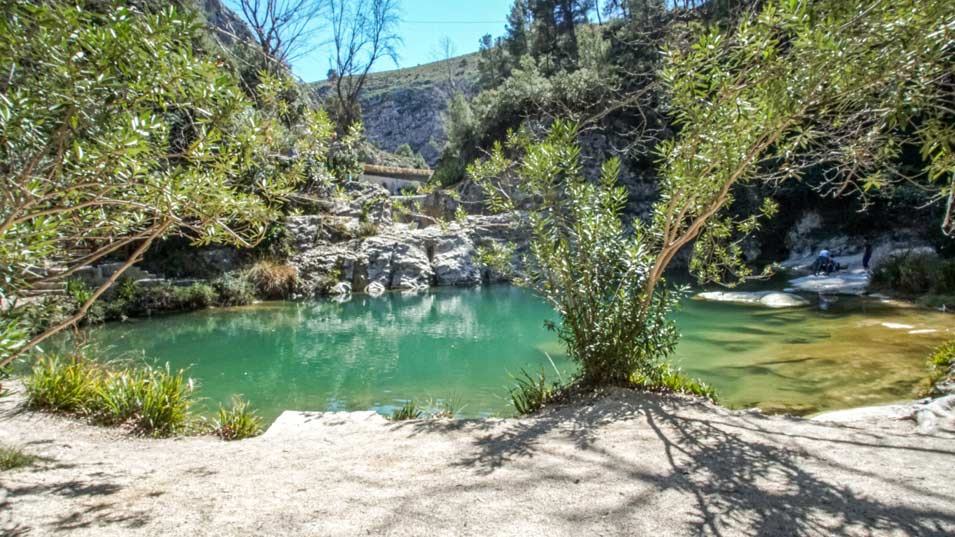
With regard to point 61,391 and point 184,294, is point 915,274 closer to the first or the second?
point 61,391

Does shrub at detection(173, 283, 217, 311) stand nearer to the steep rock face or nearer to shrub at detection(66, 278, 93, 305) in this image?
shrub at detection(66, 278, 93, 305)

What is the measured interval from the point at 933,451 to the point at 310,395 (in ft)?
19.9

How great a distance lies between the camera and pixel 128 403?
4.16 metres

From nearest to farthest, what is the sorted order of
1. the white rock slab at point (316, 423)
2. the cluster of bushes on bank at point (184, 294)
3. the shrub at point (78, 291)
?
the white rock slab at point (316, 423) < the shrub at point (78, 291) < the cluster of bushes on bank at point (184, 294)

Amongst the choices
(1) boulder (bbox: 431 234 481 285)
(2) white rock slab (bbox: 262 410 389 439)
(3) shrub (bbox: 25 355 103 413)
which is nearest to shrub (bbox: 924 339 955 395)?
(2) white rock slab (bbox: 262 410 389 439)

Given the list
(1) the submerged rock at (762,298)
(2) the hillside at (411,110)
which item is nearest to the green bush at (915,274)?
(1) the submerged rock at (762,298)

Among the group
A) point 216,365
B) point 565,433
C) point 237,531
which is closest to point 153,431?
point 237,531

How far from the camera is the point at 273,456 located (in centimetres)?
326

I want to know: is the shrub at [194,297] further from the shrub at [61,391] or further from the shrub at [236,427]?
the shrub at [236,427]

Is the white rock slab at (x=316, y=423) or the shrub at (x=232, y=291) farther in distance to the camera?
the shrub at (x=232, y=291)

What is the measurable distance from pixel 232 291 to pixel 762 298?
45.6 ft

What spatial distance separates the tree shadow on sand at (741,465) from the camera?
6.97ft

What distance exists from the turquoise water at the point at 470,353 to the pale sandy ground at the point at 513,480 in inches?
83.9

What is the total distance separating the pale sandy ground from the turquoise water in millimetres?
2132
